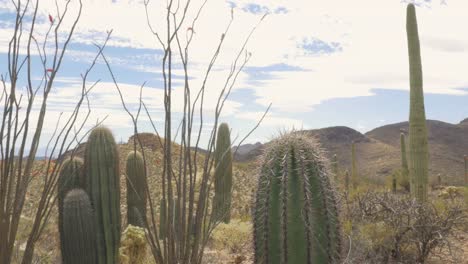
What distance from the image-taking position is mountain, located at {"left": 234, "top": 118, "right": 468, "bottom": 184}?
132 feet

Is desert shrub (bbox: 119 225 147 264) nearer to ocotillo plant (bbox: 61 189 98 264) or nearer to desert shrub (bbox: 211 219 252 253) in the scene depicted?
ocotillo plant (bbox: 61 189 98 264)

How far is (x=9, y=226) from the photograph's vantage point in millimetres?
2500

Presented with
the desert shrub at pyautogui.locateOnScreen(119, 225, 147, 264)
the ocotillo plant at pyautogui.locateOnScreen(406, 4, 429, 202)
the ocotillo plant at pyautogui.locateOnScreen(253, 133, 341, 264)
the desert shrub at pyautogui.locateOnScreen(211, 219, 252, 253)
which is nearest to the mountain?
the ocotillo plant at pyautogui.locateOnScreen(406, 4, 429, 202)

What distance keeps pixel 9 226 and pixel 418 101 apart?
24.6ft

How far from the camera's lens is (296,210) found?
141 inches

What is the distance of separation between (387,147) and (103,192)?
4434cm

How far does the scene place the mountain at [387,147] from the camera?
40.2m

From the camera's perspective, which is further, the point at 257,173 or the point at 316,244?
the point at 257,173

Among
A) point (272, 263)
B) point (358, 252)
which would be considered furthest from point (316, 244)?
point (358, 252)

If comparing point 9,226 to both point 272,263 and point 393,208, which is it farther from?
point 393,208

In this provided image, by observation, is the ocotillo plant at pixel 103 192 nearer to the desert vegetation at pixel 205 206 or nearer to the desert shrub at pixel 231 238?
the desert vegetation at pixel 205 206

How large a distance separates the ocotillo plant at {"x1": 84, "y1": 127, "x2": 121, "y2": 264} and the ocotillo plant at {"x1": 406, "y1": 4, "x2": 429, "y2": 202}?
480 centimetres

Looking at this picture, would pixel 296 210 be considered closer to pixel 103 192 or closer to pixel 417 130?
pixel 103 192

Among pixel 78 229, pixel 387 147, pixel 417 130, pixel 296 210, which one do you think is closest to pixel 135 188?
pixel 78 229
